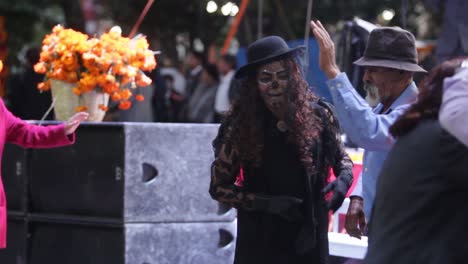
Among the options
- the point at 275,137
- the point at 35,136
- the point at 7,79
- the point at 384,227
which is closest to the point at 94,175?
the point at 35,136

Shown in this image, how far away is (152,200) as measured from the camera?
23.0 ft

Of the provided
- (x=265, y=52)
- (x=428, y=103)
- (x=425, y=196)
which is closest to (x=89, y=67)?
(x=265, y=52)

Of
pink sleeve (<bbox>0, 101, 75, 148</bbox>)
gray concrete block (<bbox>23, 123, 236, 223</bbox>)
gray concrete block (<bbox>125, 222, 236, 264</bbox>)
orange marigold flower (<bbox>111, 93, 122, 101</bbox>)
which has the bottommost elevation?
gray concrete block (<bbox>125, 222, 236, 264</bbox>)

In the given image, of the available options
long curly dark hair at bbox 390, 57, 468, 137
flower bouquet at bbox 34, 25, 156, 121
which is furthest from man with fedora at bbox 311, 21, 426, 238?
flower bouquet at bbox 34, 25, 156, 121

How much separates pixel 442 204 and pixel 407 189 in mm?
123

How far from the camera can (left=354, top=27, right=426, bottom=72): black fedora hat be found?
5141 mm

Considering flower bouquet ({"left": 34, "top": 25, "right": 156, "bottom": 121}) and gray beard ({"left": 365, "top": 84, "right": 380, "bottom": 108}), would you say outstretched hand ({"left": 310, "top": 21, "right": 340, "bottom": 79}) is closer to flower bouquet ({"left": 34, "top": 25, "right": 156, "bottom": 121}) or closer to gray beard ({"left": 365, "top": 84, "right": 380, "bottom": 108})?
gray beard ({"left": 365, "top": 84, "right": 380, "bottom": 108})

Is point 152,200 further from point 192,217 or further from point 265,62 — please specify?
point 265,62

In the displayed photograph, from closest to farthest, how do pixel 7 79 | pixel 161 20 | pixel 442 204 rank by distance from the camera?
pixel 442 204 < pixel 7 79 < pixel 161 20

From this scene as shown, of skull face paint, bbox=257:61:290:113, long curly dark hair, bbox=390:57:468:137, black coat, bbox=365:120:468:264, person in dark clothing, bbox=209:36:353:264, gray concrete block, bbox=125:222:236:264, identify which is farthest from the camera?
gray concrete block, bbox=125:222:236:264

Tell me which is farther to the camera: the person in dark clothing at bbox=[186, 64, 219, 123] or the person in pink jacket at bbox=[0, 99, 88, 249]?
the person in dark clothing at bbox=[186, 64, 219, 123]

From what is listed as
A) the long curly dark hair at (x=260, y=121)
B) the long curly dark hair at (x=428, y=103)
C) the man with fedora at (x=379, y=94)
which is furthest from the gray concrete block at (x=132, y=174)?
the long curly dark hair at (x=428, y=103)

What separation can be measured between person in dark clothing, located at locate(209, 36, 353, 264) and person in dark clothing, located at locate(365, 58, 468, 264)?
138 cm

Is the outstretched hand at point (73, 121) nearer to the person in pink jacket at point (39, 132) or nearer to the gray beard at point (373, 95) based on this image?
the person in pink jacket at point (39, 132)
